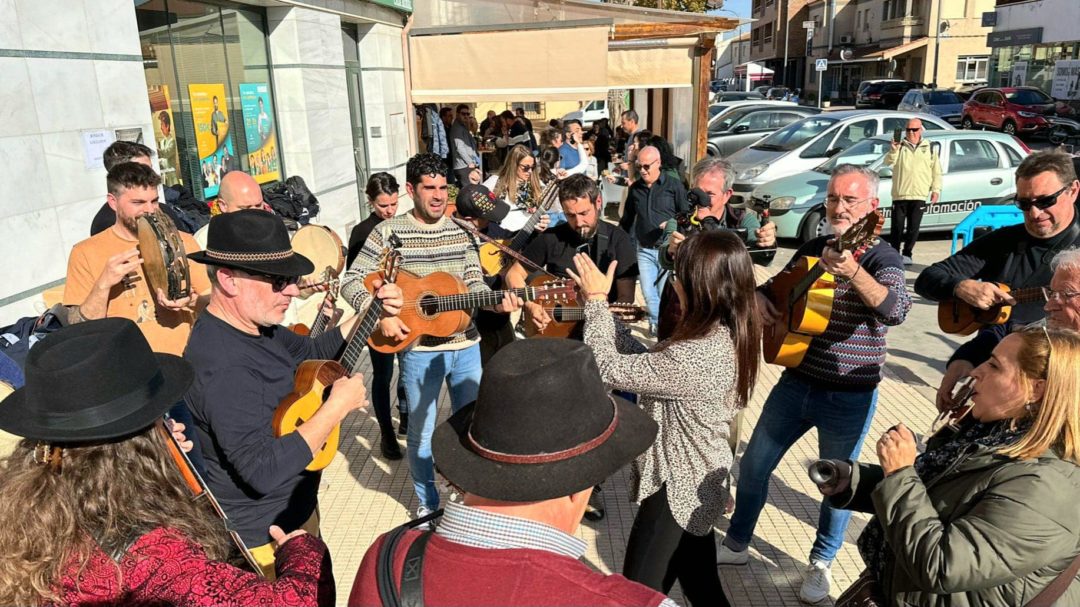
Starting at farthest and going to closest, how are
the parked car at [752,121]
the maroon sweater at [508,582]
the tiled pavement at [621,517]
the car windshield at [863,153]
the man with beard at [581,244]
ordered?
the parked car at [752,121] < the car windshield at [863,153] < the man with beard at [581,244] < the tiled pavement at [621,517] < the maroon sweater at [508,582]

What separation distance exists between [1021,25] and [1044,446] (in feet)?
144

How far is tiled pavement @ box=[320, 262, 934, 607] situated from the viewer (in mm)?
3697

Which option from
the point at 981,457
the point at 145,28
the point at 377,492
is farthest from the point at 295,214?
the point at 981,457

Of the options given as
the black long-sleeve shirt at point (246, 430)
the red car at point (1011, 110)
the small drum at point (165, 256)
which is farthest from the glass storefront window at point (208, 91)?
the red car at point (1011, 110)

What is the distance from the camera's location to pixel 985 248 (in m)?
3.74

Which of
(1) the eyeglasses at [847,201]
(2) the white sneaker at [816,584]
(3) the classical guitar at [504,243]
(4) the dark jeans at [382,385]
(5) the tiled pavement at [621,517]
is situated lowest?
(5) the tiled pavement at [621,517]

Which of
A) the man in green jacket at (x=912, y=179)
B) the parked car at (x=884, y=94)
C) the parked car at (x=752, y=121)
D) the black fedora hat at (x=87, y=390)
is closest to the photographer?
the black fedora hat at (x=87, y=390)

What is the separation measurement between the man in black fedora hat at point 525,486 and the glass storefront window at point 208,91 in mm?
6316

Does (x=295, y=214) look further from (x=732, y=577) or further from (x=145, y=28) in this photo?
(x=732, y=577)

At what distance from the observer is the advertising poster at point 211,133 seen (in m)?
7.39

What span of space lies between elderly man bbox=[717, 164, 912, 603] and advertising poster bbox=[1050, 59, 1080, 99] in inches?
1376

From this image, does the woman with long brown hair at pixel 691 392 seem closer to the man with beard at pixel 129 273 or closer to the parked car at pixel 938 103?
the man with beard at pixel 129 273

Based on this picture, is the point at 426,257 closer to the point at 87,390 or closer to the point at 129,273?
the point at 129,273

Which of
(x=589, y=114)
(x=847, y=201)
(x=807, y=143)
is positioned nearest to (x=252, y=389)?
(x=847, y=201)
